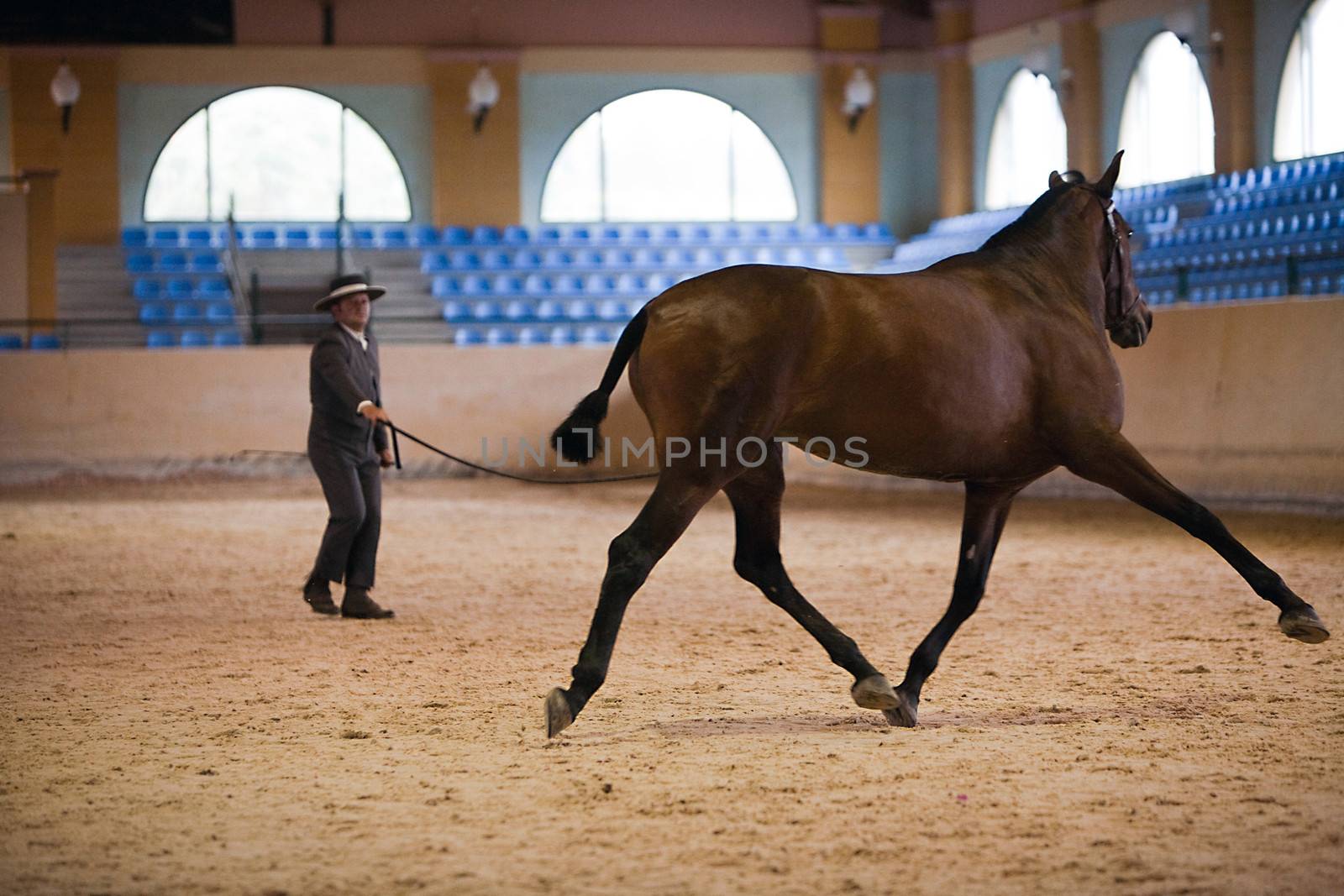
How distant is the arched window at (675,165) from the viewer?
26656mm

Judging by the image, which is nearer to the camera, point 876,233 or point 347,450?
point 347,450

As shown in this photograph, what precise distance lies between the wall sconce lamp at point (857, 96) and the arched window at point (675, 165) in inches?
57.1

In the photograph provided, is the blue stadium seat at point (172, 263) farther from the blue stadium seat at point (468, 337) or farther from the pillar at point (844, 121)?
the pillar at point (844, 121)

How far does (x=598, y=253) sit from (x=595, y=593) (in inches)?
625

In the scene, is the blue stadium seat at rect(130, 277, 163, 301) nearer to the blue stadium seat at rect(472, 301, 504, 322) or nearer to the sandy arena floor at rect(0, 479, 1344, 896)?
the blue stadium seat at rect(472, 301, 504, 322)

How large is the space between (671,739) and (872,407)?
134 cm

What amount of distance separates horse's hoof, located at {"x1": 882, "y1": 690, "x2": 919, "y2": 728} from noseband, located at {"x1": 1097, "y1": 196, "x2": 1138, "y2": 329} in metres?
1.86

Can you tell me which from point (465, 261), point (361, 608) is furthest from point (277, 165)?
point (361, 608)

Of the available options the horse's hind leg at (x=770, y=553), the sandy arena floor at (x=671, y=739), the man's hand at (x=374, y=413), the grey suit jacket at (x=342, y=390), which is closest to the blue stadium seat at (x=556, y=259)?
the sandy arena floor at (x=671, y=739)

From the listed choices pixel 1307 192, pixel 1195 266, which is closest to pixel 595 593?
pixel 1195 266

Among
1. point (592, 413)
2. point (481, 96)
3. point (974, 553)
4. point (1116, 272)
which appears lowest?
point (974, 553)

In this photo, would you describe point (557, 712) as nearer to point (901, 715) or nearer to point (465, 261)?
point (901, 715)

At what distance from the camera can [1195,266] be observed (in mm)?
16078

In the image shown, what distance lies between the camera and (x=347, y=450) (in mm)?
8398
